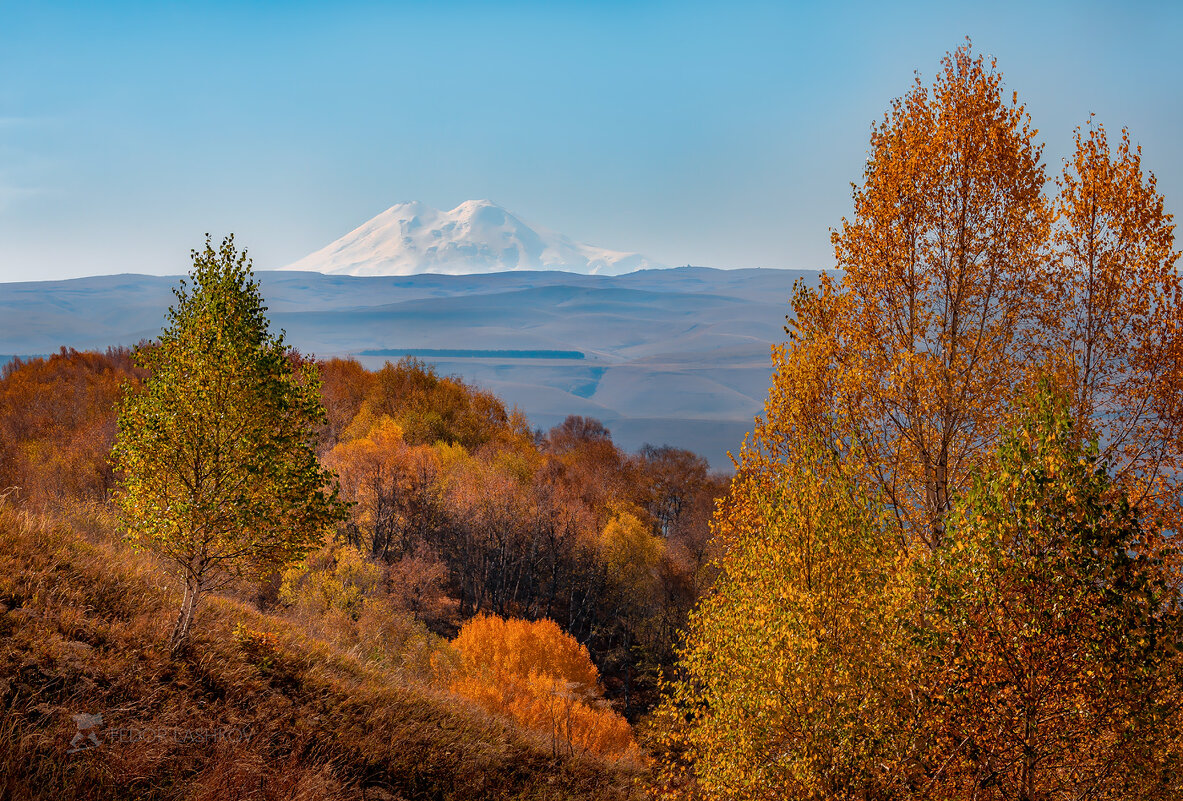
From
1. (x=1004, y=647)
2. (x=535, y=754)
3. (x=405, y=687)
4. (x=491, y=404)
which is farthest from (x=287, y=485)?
(x=491, y=404)

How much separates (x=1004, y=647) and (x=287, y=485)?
12.4m

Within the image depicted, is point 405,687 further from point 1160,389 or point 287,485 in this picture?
point 1160,389

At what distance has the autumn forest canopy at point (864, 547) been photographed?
27.5ft

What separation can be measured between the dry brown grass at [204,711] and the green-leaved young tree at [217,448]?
1.31 m

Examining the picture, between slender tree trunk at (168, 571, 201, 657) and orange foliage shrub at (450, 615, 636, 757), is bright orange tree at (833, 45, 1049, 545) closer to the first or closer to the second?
slender tree trunk at (168, 571, 201, 657)

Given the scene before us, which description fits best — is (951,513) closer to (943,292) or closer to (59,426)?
(943,292)

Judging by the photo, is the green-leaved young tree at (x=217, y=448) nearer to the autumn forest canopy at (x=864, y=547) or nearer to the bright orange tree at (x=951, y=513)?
A: the autumn forest canopy at (x=864, y=547)

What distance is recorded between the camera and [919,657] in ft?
30.5

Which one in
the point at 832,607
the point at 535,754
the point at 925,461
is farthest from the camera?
the point at 535,754

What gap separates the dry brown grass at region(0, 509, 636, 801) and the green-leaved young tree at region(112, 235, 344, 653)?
1309 mm

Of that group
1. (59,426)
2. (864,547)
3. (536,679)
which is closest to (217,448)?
(864,547)

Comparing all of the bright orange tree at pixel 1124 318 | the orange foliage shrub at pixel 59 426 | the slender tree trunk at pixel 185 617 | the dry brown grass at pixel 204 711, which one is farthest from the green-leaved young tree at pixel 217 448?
the orange foliage shrub at pixel 59 426

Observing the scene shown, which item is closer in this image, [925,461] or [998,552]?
[998,552]

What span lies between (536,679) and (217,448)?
28.4m
